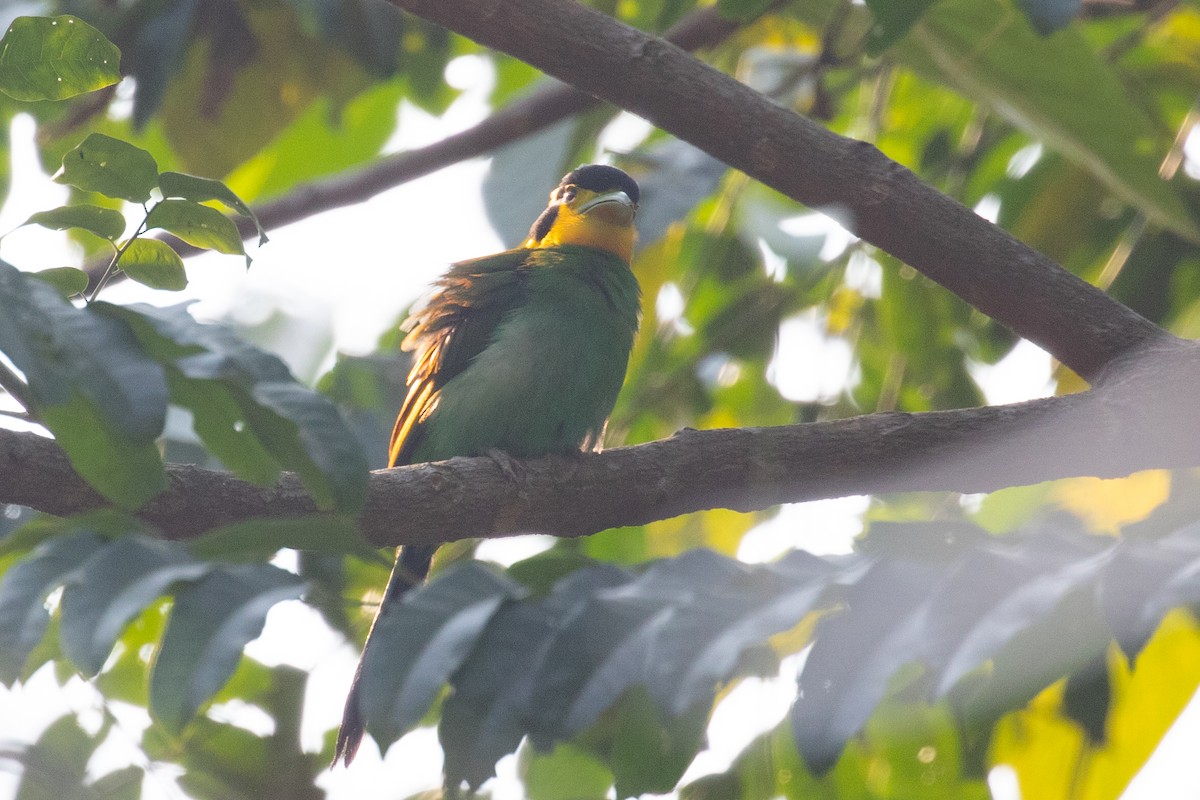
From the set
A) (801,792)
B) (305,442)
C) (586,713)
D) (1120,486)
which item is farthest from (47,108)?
(1120,486)

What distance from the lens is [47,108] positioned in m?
2.86

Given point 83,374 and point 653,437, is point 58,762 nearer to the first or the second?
point 83,374

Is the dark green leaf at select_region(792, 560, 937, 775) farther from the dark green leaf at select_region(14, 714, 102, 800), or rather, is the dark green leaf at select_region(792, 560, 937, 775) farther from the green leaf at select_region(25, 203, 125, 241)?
the dark green leaf at select_region(14, 714, 102, 800)

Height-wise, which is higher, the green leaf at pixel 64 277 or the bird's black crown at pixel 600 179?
the bird's black crown at pixel 600 179

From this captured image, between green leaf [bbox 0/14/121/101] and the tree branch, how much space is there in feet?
7.86

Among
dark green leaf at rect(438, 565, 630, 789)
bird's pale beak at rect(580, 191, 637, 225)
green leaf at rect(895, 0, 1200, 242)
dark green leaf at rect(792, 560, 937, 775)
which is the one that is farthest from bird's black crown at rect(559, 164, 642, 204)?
dark green leaf at rect(792, 560, 937, 775)

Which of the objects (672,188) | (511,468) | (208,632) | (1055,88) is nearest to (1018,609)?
(208,632)

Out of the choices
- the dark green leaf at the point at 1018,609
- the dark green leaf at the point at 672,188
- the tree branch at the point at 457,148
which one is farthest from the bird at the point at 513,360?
the dark green leaf at the point at 1018,609

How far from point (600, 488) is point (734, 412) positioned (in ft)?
8.35

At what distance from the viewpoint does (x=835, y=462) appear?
2957mm

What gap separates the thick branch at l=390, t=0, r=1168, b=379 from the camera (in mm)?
3039

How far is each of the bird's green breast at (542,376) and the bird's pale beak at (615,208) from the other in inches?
17.9

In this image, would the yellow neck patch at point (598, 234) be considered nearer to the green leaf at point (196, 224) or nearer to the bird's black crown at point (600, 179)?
the bird's black crown at point (600, 179)

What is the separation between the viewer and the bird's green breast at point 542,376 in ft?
13.1
